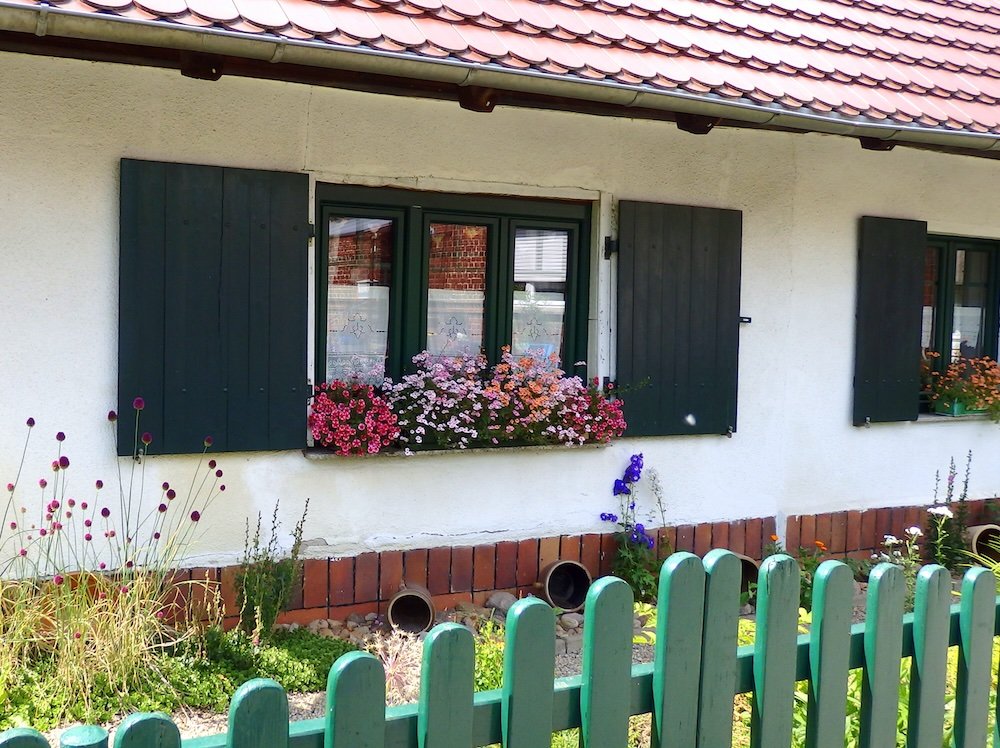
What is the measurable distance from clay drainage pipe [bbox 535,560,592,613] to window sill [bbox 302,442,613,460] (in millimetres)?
581

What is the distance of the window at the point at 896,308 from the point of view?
5.96 m

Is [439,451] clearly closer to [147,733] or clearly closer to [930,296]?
[147,733]

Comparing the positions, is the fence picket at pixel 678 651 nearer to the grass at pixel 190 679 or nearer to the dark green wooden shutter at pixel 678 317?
the grass at pixel 190 679

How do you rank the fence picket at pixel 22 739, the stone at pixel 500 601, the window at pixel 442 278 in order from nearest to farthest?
the fence picket at pixel 22 739
the window at pixel 442 278
the stone at pixel 500 601

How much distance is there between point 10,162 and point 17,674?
1.93m

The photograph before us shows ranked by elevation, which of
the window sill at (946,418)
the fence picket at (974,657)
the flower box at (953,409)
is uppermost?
the flower box at (953,409)

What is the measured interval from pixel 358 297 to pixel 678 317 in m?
1.69

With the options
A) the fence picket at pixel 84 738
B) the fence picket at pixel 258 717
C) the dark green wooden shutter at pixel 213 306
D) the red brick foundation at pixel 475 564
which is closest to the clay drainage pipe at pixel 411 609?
the red brick foundation at pixel 475 564

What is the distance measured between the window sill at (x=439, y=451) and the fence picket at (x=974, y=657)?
2773 millimetres

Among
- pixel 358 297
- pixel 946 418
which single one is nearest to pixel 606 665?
pixel 358 297

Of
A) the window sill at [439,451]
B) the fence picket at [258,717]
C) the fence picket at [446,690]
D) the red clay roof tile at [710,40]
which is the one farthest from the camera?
the window sill at [439,451]

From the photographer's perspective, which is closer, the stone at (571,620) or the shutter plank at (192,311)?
the shutter plank at (192,311)

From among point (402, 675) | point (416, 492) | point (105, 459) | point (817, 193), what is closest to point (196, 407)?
point (105, 459)

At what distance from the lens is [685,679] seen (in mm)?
2045
